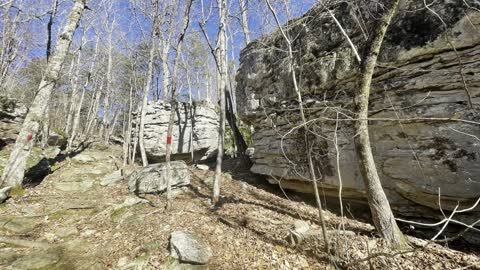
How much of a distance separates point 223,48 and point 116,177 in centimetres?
717

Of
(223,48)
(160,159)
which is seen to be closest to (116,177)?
(160,159)

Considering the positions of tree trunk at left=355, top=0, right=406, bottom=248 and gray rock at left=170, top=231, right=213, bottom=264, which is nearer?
tree trunk at left=355, top=0, right=406, bottom=248

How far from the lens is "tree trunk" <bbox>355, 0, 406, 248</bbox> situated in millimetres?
4766

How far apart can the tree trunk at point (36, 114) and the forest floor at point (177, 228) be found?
661 millimetres

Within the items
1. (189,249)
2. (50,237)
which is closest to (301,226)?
(189,249)

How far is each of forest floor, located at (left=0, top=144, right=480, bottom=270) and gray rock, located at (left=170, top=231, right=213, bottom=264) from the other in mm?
203

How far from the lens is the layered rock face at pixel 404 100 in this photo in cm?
507

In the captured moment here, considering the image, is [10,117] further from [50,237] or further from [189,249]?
[189,249]

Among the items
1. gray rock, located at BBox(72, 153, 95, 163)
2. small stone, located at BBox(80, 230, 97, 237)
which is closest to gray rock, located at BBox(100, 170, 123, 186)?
gray rock, located at BBox(72, 153, 95, 163)

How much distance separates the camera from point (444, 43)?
5.30 m

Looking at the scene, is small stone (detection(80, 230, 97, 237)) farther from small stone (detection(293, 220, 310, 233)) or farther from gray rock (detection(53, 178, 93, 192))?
small stone (detection(293, 220, 310, 233))

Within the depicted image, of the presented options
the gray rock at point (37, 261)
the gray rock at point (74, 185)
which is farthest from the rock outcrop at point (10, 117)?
the gray rock at point (37, 261)

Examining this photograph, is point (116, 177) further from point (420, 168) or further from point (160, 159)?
point (420, 168)

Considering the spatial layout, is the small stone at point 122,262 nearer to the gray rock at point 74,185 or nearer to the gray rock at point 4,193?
the gray rock at point 4,193
